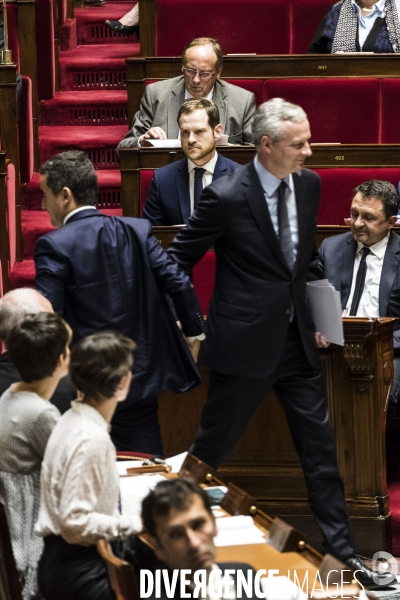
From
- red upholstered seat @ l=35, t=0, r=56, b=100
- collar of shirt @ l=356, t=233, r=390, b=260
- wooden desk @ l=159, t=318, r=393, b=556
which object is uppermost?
red upholstered seat @ l=35, t=0, r=56, b=100

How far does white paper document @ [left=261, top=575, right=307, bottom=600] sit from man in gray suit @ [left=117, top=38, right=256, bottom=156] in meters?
1.66

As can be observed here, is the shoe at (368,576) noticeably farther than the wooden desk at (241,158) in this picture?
No

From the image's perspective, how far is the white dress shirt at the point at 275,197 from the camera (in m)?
1.53

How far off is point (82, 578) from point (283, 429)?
818 millimetres

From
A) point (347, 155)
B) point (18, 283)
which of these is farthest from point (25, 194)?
point (347, 155)

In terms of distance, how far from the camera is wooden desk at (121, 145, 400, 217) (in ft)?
7.38

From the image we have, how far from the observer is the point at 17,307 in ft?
4.33

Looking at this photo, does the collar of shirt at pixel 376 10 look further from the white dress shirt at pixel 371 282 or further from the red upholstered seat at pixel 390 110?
the white dress shirt at pixel 371 282

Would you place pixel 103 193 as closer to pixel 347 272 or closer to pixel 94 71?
pixel 94 71

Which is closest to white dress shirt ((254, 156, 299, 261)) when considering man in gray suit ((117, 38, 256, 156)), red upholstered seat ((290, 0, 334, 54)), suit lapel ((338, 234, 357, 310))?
suit lapel ((338, 234, 357, 310))

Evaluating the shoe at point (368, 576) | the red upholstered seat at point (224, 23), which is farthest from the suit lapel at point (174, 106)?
the shoe at point (368, 576)

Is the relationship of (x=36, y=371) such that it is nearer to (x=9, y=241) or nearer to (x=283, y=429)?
(x=283, y=429)

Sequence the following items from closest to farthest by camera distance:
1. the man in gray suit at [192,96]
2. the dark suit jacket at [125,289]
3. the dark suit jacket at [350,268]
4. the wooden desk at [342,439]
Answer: the dark suit jacket at [125,289]
the wooden desk at [342,439]
the dark suit jacket at [350,268]
the man in gray suit at [192,96]

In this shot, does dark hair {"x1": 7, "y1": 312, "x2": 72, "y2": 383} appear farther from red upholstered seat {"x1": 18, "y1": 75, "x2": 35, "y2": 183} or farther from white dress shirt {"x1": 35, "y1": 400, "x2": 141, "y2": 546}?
red upholstered seat {"x1": 18, "y1": 75, "x2": 35, "y2": 183}
